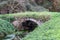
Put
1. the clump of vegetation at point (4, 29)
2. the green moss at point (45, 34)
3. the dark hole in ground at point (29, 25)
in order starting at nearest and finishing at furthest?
the green moss at point (45, 34)
the clump of vegetation at point (4, 29)
the dark hole in ground at point (29, 25)

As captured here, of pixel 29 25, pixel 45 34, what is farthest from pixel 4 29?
pixel 29 25

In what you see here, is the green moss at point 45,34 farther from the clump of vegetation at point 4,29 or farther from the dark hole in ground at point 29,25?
the dark hole in ground at point 29,25

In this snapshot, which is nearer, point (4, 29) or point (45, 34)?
point (45, 34)

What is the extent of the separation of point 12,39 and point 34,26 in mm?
3352

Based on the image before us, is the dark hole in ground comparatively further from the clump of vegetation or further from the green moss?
the clump of vegetation

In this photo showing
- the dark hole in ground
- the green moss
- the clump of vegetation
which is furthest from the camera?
the dark hole in ground

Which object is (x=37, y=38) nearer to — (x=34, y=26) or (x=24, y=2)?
(x=34, y=26)

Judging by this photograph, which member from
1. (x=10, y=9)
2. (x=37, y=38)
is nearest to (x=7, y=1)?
(x=10, y=9)

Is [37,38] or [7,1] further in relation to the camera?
[7,1]

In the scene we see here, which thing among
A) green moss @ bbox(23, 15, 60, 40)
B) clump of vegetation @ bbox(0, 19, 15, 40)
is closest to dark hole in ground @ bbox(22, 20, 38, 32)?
green moss @ bbox(23, 15, 60, 40)

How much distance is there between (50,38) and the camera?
5.87m

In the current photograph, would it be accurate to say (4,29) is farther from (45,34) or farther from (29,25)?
(29,25)

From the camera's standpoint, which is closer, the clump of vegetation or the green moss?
the green moss

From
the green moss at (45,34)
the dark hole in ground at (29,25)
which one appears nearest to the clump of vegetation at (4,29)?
the green moss at (45,34)
